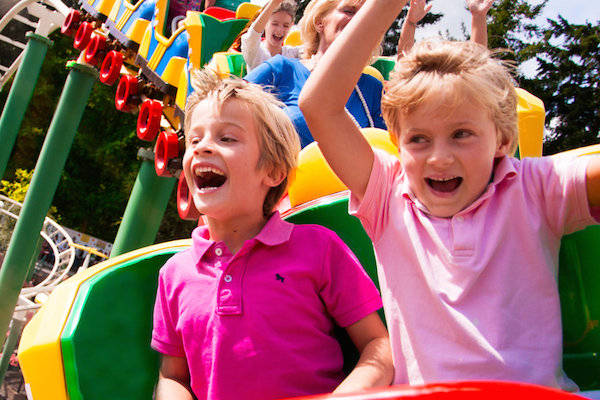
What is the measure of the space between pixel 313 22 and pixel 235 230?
90 cm

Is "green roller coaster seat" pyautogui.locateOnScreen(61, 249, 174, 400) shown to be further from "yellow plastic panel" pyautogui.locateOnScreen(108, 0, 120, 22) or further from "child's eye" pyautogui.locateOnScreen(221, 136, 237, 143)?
"yellow plastic panel" pyautogui.locateOnScreen(108, 0, 120, 22)

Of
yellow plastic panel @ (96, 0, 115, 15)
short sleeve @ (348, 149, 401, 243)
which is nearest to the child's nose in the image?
short sleeve @ (348, 149, 401, 243)

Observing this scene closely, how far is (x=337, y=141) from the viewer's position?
812 mm

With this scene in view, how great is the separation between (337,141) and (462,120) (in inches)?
7.0

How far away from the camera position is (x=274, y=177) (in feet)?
3.22

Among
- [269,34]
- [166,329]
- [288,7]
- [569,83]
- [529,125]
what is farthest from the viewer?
[569,83]

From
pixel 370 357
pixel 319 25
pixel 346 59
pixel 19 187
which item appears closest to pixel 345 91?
pixel 346 59

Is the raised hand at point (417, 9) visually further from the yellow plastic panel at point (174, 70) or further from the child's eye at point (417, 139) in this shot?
the yellow plastic panel at point (174, 70)

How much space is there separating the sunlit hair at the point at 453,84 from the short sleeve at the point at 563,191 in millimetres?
63

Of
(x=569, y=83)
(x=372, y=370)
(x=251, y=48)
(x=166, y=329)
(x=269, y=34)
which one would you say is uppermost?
(x=569, y=83)

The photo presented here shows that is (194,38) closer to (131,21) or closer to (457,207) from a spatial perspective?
(131,21)

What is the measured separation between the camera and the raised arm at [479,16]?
3.76 feet

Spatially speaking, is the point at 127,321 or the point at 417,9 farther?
the point at 417,9

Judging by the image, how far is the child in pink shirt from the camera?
0.72 metres
